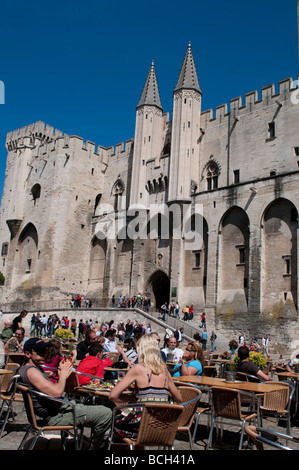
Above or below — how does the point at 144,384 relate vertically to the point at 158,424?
above

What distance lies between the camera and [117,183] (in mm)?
36438

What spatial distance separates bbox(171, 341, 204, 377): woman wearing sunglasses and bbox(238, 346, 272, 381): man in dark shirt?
67cm

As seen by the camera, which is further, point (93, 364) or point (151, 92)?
point (151, 92)

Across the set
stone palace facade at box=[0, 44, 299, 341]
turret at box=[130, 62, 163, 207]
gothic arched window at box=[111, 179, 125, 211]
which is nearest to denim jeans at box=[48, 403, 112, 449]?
stone palace facade at box=[0, 44, 299, 341]

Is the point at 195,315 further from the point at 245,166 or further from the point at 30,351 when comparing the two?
the point at 30,351

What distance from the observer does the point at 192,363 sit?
291 inches

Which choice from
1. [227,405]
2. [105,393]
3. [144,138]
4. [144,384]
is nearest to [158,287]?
[144,138]

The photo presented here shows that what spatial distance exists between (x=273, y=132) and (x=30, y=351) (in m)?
24.9

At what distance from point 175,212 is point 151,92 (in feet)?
35.7

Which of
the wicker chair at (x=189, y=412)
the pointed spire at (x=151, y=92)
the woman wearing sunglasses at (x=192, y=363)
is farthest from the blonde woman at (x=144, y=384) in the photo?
the pointed spire at (x=151, y=92)

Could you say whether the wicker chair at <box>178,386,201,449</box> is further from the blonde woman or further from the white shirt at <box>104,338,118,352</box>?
the white shirt at <box>104,338,118,352</box>

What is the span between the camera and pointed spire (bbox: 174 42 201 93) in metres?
30.4

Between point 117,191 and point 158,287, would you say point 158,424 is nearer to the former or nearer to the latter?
point 158,287
